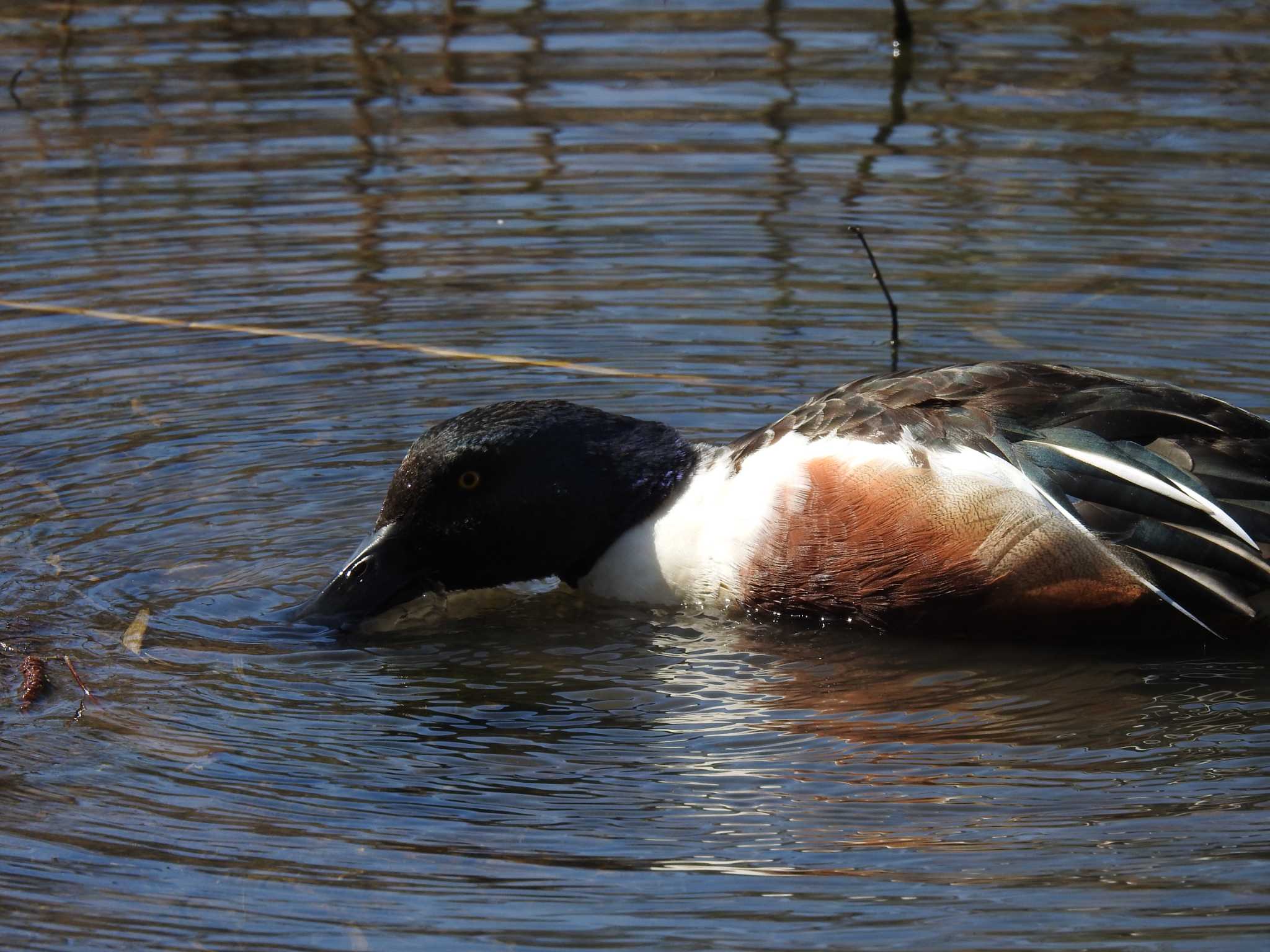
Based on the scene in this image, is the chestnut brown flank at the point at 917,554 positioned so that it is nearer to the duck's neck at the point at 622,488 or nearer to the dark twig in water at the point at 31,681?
the duck's neck at the point at 622,488

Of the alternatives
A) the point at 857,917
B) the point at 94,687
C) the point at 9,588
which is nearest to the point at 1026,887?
the point at 857,917

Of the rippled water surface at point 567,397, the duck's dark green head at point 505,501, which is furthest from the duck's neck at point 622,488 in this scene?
the rippled water surface at point 567,397

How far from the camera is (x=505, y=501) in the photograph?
→ 531cm

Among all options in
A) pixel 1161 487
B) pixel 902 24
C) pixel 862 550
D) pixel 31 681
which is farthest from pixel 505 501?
pixel 902 24

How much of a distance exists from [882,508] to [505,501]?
1074mm

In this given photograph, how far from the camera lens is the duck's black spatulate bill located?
5180 mm

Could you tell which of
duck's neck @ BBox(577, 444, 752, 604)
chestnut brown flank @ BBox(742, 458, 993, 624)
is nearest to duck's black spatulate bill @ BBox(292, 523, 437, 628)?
duck's neck @ BBox(577, 444, 752, 604)

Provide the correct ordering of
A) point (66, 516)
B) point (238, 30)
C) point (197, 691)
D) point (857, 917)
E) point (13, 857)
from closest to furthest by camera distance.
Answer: point (857, 917), point (13, 857), point (197, 691), point (66, 516), point (238, 30)

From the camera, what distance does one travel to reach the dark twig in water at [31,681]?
15.2 feet

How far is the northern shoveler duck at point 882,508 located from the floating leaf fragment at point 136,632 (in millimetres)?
424

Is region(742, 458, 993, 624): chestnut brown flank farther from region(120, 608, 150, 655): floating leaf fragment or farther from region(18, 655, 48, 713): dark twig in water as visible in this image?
region(18, 655, 48, 713): dark twig in water

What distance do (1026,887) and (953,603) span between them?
128 cm

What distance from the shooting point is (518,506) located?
5320 millimetres

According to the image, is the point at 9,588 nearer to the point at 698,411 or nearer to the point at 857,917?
the point at 698,411
